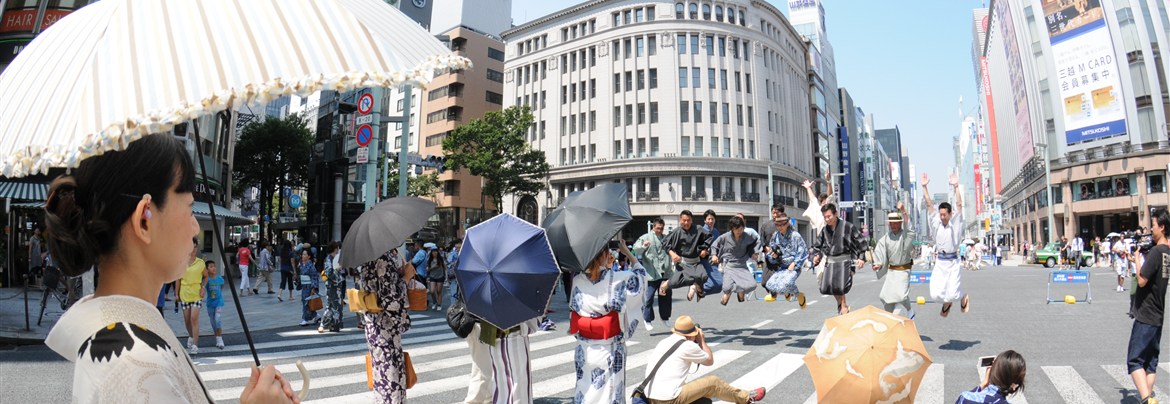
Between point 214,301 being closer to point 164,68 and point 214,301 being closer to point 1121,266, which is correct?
point 164,68

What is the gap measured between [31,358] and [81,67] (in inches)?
416

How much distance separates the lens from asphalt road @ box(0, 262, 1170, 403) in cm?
694

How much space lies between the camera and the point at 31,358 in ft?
29.9

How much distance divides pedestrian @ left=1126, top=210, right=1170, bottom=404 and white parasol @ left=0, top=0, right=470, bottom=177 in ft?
23.7

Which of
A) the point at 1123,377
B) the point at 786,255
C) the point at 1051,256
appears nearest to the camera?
the point at 1123,377

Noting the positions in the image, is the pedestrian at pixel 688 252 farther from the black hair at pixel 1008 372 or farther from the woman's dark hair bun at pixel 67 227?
the woman's dark hair bun at pixel 67 227

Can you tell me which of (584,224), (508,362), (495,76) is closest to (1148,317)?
(584,224)

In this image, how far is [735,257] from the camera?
11.0 m

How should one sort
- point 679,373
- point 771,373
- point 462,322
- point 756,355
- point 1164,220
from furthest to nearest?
1. point 756,355
2. point 771,373
3. point 1164,220
4. point 462,322
5. point 679,373

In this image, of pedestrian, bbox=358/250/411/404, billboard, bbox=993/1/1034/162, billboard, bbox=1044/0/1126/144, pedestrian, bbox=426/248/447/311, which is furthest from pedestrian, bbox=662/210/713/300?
billboard, bbox=993/1/1034/162

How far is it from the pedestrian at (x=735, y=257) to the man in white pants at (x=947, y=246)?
287cm

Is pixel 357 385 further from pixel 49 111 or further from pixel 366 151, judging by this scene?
pixel 366 151

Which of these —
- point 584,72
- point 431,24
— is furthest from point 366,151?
point 431,24

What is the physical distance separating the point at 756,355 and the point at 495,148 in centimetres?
3553
